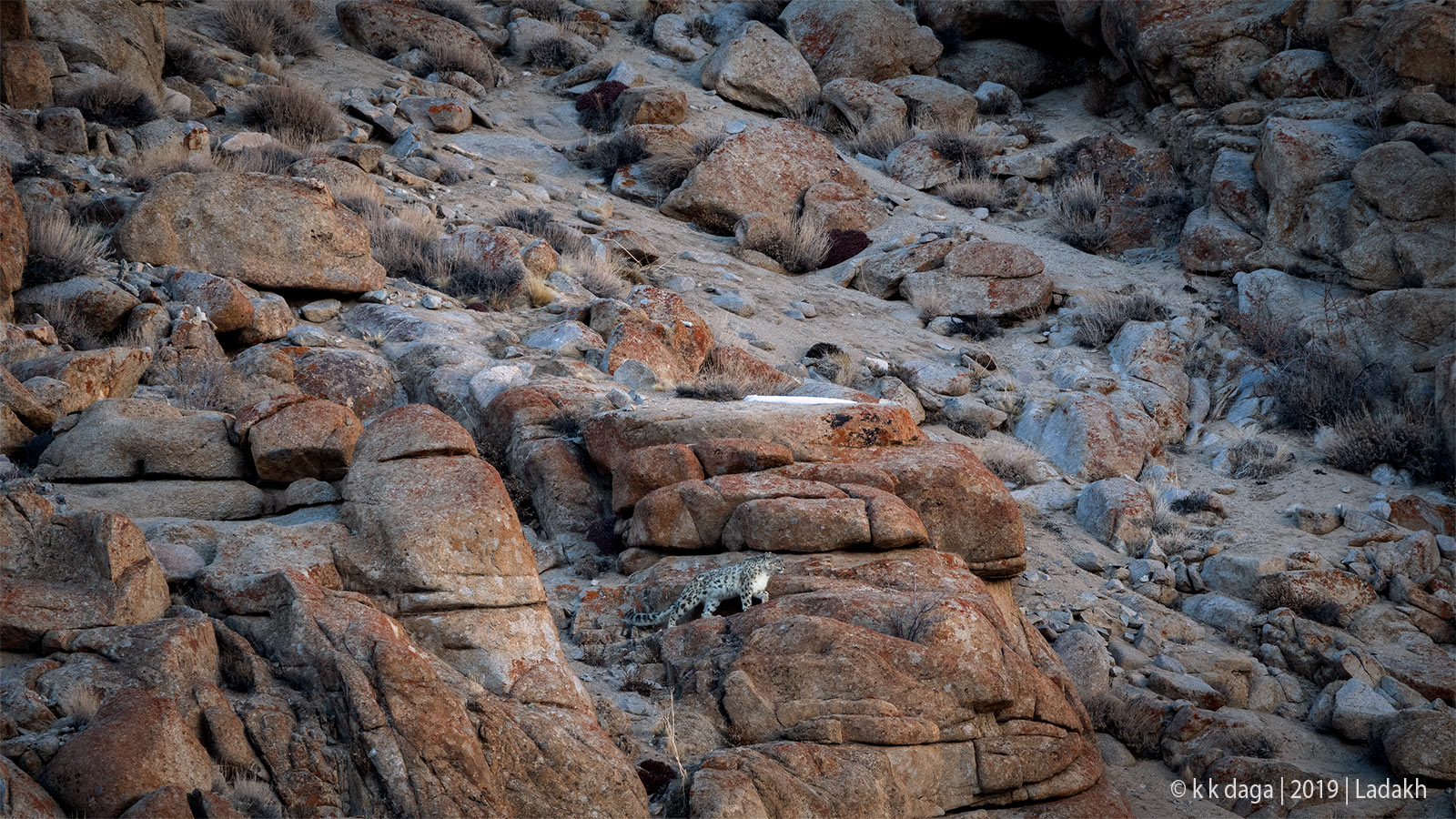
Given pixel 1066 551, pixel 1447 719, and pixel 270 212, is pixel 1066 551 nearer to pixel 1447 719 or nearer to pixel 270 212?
pixel 1447 719

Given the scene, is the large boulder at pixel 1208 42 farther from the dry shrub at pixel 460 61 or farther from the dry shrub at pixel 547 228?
the dry shrub at pixel 460 61

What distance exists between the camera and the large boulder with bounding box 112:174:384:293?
12273 millimetres

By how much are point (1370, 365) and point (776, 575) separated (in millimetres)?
11204

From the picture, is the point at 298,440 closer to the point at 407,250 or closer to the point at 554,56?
the point at 407,250

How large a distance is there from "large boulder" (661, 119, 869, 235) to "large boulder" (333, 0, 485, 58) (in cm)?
747

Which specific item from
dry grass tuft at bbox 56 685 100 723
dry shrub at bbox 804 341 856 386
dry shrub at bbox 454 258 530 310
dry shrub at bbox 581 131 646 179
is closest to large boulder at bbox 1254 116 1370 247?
dry shrub at bbox 804 341 856 386

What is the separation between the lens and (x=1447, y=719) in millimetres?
8797

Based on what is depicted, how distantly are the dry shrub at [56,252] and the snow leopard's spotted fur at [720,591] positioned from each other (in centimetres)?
721

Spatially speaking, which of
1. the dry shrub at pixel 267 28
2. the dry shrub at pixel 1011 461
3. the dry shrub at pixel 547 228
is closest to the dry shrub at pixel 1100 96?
the dry shrub at pixel 1011 461

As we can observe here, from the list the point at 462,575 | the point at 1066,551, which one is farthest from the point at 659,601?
the point at 1066,551

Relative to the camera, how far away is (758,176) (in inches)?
794

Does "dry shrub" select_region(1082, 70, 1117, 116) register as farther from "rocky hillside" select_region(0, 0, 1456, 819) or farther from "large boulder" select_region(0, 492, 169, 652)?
"large boulder" select_region(0, 492, 169, 652)

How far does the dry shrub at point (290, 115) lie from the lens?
17469 mm

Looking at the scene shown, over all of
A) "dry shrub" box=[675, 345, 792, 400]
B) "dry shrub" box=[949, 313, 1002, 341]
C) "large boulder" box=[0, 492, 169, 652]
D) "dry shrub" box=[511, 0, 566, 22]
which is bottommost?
"dry shrub" box=[949, 313, 1002, 341]
